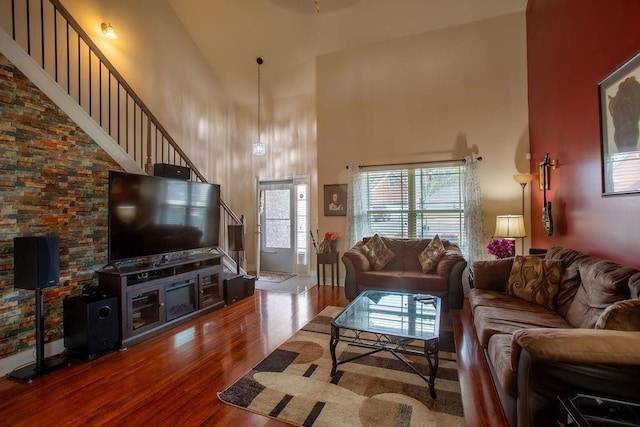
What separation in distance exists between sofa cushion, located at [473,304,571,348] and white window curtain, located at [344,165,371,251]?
2.62 m

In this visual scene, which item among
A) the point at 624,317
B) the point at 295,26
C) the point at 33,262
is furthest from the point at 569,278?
the point at 295,26

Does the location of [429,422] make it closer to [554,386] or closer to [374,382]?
[374,382]

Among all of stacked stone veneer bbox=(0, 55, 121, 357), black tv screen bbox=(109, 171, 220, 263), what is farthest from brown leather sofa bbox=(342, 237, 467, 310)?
stacked stone veneer bbox=(0, 55, 121, 357)

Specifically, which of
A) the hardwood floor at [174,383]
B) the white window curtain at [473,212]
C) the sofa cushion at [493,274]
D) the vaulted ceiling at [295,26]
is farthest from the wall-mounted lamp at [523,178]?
the vaulted ceiling at [295,26]

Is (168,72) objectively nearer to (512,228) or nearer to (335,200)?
(335,200)

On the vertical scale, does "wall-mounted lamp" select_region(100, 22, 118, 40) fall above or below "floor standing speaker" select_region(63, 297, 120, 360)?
above

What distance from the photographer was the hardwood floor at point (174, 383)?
77.0 inches

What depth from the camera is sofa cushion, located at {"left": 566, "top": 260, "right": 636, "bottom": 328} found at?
6.44 feet

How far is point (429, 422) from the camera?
6.17ft

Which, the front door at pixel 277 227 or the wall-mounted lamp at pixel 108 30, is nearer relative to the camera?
the wall-mounted lamp at pixel 108 30

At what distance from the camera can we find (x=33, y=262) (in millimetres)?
2410

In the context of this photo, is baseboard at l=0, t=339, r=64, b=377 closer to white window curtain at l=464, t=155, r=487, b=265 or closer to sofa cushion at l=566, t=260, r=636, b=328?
sofa cushion at l=566, t=260, r=636, b=328

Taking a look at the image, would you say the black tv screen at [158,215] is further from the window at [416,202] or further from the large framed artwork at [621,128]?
the large framed artwork at [621,128]

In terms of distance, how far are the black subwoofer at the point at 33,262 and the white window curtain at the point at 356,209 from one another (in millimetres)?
3813
